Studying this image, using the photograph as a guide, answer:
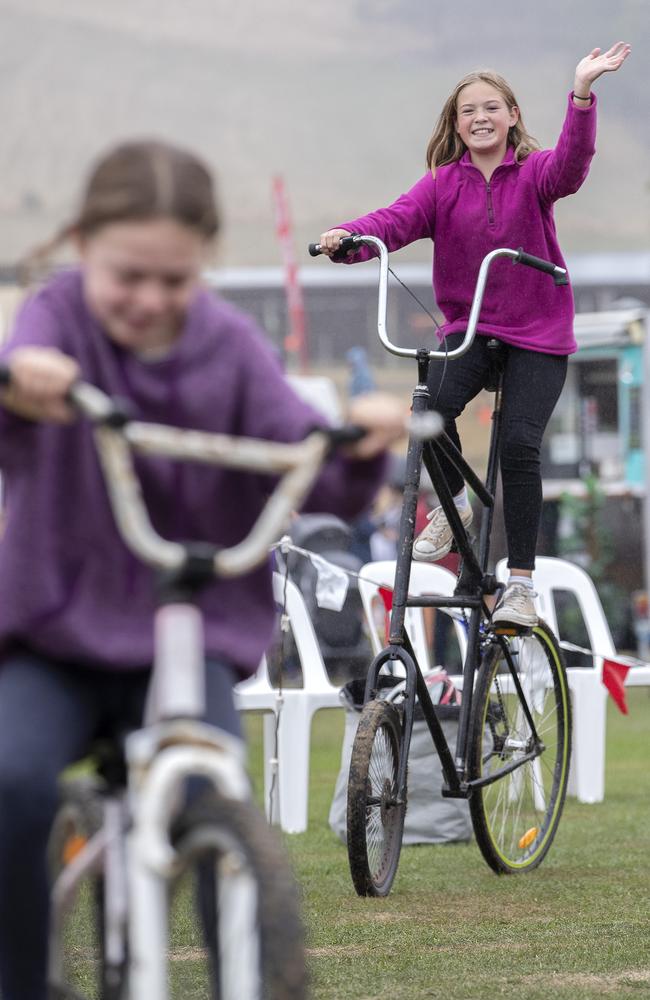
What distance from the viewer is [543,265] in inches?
181

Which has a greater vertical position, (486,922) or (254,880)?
(254,880)

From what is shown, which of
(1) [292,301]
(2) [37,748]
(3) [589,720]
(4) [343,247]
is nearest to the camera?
(2) [37,748]

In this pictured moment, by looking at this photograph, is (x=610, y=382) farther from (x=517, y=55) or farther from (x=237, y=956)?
(x=517, y=55)

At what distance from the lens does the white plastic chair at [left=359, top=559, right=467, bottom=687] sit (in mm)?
6359

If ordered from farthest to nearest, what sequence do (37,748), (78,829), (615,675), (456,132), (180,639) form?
(615,675) < (456,132) < (78,829) < (37,748) < (180,639)

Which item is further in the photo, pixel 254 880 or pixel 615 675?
pixel 615 675

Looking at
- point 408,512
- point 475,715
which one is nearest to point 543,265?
point 408,512

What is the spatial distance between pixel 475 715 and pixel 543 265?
47.7 inches

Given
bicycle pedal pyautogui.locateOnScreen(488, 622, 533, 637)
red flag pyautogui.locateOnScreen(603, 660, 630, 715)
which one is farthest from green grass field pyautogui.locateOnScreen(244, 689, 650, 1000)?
bicycle pedal pyautogui.locateOnScreen(488, 622, 533, 637)

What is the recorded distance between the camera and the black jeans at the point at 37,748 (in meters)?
2.18

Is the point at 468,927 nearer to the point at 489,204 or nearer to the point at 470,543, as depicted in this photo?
the point at 470,543

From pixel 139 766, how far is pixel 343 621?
812 centimetres

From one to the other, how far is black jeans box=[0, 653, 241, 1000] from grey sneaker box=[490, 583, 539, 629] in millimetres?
2479

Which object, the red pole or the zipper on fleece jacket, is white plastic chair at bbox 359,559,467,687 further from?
the red pole
